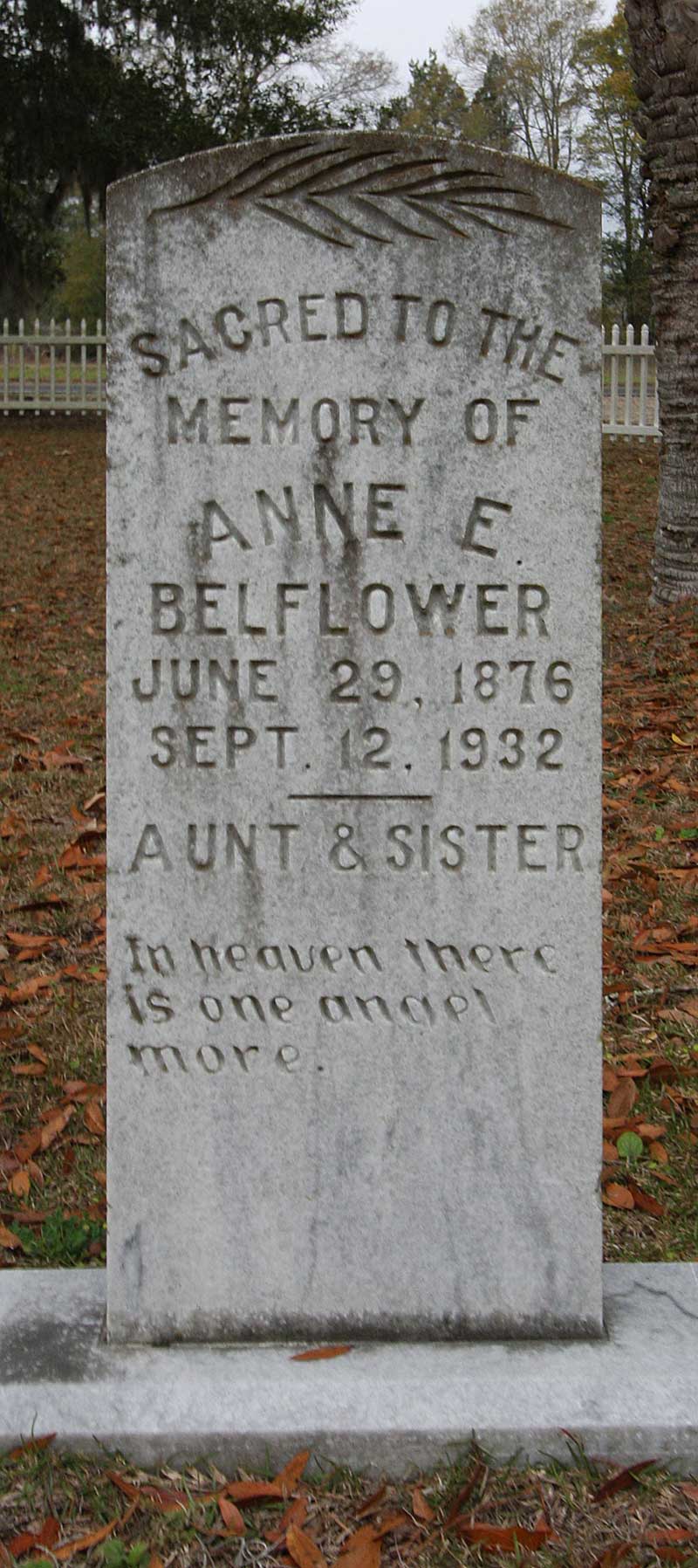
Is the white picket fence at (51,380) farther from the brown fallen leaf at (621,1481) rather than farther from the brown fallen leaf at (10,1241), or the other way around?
the brown fallen leaf at (621,1481)

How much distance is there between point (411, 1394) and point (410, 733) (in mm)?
1190

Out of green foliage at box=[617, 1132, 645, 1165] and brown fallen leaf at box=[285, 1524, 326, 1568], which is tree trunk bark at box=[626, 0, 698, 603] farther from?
brown fallen leaf at box=[285, 1524, 326, 1568]

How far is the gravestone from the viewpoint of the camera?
2.61 metres

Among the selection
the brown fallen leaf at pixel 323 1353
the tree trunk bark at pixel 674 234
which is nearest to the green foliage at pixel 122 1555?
the brown fallen leaf at pixel 323 1353

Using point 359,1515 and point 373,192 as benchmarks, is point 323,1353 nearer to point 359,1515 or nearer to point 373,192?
point 359,1515

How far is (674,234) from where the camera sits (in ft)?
28.3

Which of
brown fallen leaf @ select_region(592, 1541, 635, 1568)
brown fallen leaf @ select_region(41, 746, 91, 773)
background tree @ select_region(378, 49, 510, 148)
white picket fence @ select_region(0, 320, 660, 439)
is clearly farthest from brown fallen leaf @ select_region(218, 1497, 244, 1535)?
background tree @ select_region(378, 49, 510, 148)

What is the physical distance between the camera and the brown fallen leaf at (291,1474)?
249 cm

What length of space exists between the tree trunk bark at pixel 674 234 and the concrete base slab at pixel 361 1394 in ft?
22.0

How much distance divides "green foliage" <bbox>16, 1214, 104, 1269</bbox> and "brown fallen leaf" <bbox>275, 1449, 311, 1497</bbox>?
2.83 ft

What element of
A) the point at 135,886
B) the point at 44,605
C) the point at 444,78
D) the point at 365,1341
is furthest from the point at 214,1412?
the point at 444,78

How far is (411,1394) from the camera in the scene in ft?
8.65

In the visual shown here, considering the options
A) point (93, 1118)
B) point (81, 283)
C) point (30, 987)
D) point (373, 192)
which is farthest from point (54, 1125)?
point (81, 283)

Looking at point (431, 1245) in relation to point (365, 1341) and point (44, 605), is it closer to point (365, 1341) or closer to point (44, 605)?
point (365, 1341)
